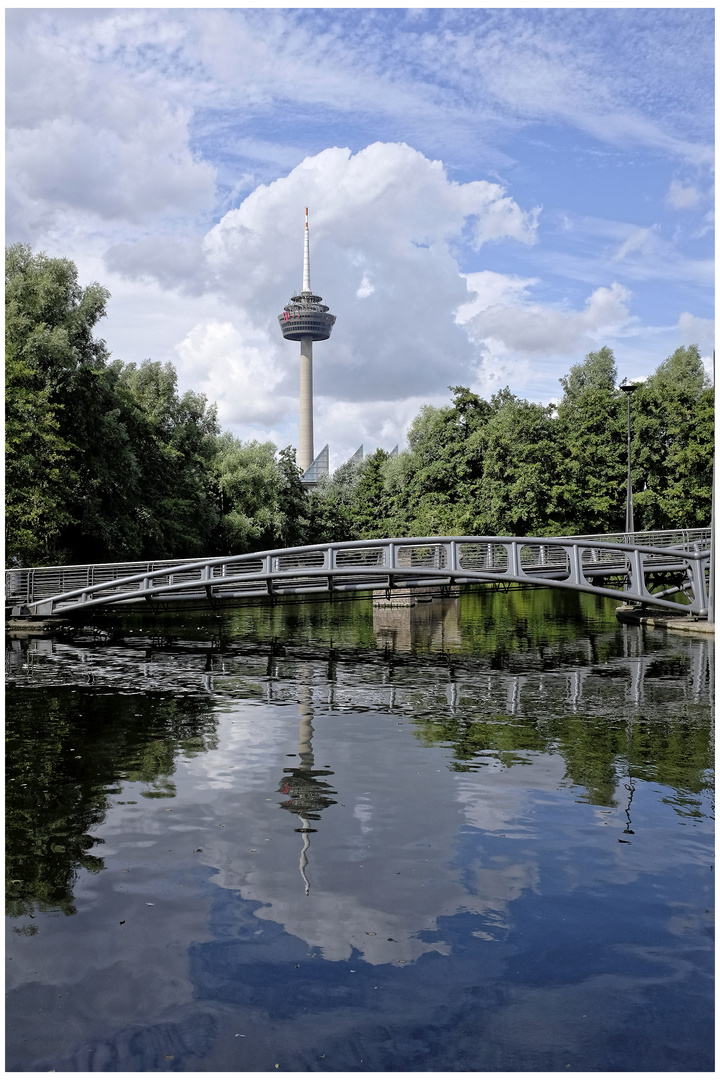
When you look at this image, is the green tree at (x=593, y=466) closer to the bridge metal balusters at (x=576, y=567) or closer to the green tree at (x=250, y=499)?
the green tree at (x=250, y=499)

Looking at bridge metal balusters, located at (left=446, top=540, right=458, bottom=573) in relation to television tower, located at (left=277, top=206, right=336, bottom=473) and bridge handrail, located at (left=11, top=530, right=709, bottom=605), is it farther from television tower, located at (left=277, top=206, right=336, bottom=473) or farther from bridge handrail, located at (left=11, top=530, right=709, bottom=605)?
television tower, located at (left=277, top=206, right=336, bottom=473)

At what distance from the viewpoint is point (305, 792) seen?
11.2 meters

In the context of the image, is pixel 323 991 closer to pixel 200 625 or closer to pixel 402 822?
pixel 402 822

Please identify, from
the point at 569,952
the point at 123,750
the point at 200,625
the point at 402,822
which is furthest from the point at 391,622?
the point at 569,952

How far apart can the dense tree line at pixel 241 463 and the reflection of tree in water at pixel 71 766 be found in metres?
16.8

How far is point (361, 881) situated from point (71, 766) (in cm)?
578

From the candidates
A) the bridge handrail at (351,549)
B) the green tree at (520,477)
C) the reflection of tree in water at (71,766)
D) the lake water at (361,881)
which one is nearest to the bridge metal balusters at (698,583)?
the bridge handrail at (351,549)

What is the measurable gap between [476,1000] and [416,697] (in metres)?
11.4

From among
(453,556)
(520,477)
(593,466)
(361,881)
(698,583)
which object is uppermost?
(593,466)

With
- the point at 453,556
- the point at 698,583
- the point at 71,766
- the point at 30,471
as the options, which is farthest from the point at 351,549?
the point at 71,766

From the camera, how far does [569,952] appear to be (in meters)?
7.02

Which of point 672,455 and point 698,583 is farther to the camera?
point 672,455

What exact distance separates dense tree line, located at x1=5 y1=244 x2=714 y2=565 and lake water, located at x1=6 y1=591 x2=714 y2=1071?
20.0 metres

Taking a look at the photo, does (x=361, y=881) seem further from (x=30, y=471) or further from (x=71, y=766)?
(x=30, y=471)
